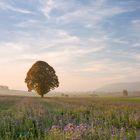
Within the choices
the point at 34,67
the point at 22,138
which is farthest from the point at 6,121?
the point at 34,67

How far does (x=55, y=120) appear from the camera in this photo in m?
16.7

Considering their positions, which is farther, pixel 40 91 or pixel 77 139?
pixel 40 91

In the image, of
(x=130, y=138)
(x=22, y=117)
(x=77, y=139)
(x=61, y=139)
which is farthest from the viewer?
(x=22, y=117)

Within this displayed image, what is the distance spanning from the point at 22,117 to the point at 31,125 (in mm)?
2168

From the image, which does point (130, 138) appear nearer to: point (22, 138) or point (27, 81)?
point (22, 138)

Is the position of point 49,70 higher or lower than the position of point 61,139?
higher

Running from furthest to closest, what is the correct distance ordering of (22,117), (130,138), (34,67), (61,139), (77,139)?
(34,67) → (22,117) → (130,138) → (61,139) → (77,139)

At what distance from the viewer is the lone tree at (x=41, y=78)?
→ 201 feet

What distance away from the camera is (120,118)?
60.7 ft

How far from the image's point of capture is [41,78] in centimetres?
6141

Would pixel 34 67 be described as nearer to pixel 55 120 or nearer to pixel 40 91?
pixel 40 91

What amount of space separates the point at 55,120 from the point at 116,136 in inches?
207

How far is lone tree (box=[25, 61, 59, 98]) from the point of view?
61.2 meters

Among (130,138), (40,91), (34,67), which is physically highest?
(34,67)
